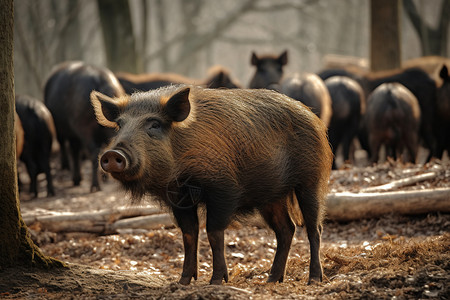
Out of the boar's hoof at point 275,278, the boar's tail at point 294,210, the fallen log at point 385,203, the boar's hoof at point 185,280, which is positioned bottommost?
the boar's hoof at point 275,278

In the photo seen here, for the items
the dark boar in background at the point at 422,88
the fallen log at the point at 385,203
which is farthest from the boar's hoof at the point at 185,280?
the dark boar in background at the point at 422,88

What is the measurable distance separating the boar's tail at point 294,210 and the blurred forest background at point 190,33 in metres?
10.9

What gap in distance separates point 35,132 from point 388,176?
5.87 m

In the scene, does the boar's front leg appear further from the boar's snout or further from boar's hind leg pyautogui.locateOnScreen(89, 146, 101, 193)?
boar's hind leg pyautogui.locateOnScreen(89, 146, 101, 193)

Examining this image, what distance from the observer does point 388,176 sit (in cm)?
811

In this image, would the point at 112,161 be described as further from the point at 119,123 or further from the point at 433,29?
the point at 433,29

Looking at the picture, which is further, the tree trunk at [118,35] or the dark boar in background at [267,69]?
the tree trunk at [118,35]

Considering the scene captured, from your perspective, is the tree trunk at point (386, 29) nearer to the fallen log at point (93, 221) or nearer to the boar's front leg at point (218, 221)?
the fallen log at point (93, 221)

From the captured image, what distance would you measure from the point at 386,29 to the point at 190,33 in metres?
27.3

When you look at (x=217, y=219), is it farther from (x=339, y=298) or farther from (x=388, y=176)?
(x=388, y=176)

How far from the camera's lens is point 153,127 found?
468 centimetres

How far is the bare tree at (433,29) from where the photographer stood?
2228 cm

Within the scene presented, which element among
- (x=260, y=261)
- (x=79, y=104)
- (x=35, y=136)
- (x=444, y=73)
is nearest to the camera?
(x=260, y=261)

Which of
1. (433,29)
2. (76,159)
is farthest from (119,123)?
(433,29)
